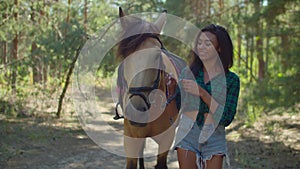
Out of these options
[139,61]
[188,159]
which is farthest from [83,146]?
[188,159]

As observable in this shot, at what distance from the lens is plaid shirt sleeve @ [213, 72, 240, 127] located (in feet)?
6.26

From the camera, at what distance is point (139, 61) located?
2.52m

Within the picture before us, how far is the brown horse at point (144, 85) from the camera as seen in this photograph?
2475mm

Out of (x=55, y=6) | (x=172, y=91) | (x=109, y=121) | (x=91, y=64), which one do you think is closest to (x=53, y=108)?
(x=109, y=121)

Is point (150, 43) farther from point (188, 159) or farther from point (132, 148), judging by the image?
point (188, 159)

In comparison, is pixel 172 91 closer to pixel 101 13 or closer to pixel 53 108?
pixel 101 13

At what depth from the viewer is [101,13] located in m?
7.05

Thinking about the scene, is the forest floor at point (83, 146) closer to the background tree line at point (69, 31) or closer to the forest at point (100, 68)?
the forest at point (100, 68)

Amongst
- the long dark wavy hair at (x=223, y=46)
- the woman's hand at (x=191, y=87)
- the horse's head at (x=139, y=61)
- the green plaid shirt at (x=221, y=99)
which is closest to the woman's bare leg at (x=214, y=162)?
the green plaid shirt at (x=221, y=99)

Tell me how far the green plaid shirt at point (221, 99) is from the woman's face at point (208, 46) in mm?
134

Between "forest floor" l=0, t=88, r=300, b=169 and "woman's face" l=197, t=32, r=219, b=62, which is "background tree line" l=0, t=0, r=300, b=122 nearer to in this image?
"forest floor" l=0, t=88, r=300, b=169

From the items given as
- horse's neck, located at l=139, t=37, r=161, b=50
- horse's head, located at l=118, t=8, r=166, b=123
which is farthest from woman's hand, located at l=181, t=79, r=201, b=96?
horse's neck, located at l=139, t=37, r=161, b=50

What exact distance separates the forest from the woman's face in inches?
110

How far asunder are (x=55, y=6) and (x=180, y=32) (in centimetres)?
260
